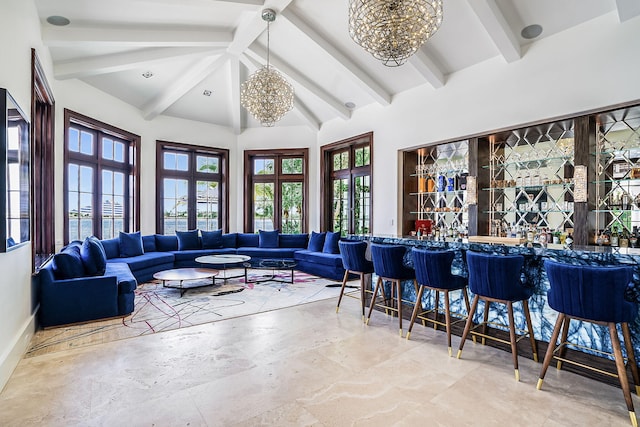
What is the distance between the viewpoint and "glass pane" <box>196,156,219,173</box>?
828 centimetres

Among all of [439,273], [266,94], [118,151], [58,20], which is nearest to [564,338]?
[439,273]

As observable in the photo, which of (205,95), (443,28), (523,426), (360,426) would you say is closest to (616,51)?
(443,28)

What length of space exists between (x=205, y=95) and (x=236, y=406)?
6.58 metres

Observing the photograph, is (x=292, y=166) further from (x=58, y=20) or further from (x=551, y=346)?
(x=551, y=346)

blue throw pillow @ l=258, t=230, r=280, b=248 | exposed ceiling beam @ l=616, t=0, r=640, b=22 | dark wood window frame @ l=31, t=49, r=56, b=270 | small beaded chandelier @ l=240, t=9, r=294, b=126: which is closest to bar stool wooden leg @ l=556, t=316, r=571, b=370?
exposed ceiling beam @ l=616, t=0, r=640, b=22

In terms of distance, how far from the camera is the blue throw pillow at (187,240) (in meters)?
7.32

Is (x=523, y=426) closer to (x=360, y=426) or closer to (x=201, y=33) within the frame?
(x=360, y=426)

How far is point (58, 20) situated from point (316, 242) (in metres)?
5.53

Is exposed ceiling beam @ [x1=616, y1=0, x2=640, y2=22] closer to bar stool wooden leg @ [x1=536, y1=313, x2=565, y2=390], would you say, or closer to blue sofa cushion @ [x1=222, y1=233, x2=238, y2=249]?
bar stool wooden leg @ [x1=536, y1=313, x2=565, y2=390]

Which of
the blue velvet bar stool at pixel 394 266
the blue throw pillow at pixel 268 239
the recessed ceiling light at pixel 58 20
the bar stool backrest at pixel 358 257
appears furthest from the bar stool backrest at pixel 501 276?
the blue throw pillow at pixel 268 239

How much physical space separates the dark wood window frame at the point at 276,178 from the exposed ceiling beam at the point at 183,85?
2325 mm

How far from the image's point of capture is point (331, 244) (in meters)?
6.97

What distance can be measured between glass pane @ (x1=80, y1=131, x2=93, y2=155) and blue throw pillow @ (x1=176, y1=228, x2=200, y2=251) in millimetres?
2366

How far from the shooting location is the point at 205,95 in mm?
7094
